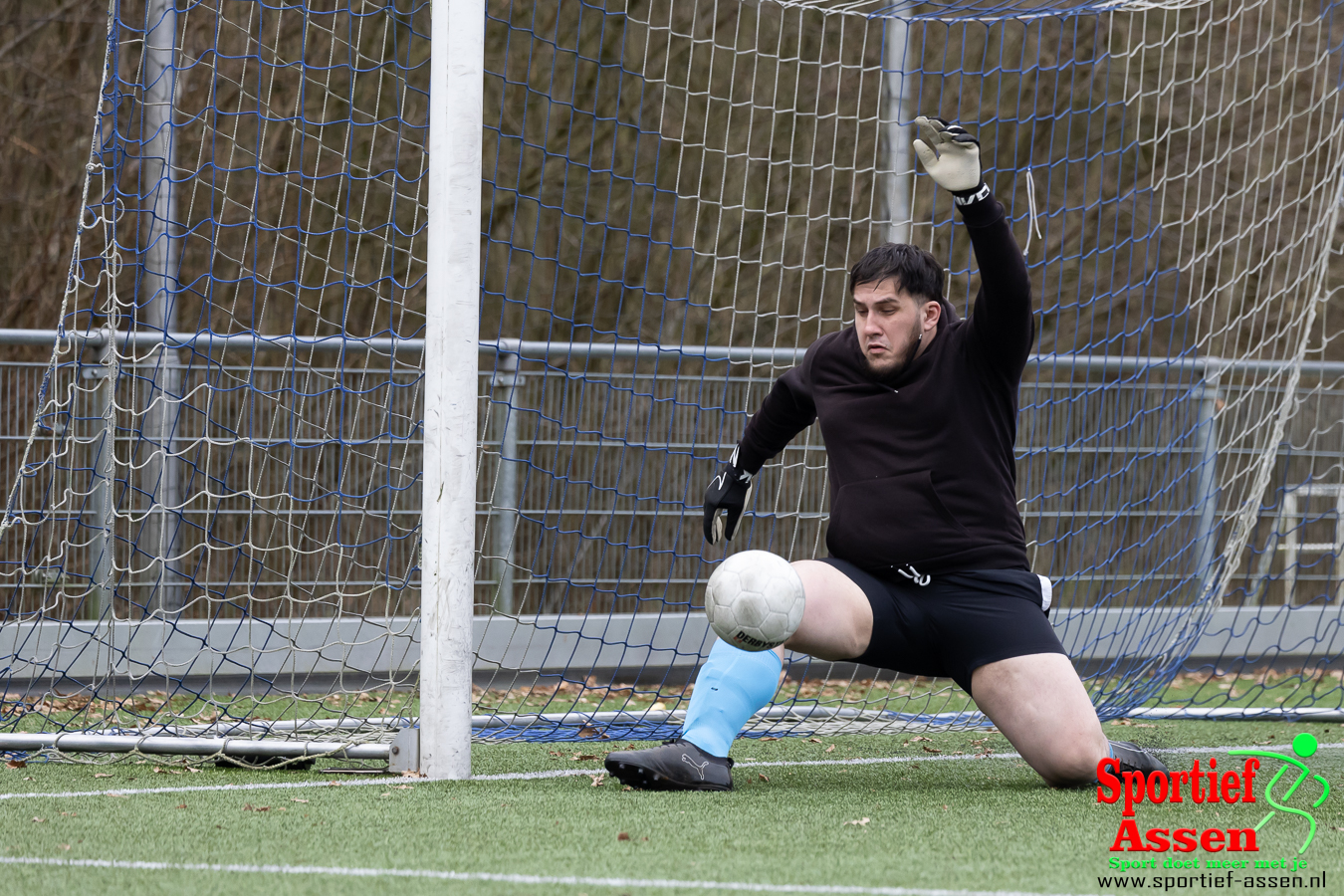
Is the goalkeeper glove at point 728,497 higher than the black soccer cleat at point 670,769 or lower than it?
higher

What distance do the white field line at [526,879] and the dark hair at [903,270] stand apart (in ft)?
5.51

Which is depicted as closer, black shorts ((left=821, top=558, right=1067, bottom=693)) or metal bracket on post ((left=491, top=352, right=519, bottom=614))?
black shorts ((left=821, top=558, right=1067, bottom=693))

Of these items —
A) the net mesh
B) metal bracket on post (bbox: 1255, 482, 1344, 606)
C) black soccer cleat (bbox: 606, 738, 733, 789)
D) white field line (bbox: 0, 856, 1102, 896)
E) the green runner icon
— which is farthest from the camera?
metal bracket on post (bbox: 1255, 482, 1344, 606)

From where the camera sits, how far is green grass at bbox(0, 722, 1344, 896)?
109 inches

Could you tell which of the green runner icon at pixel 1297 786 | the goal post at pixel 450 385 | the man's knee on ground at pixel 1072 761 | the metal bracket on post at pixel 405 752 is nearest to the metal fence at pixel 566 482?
the metal bracket on post at pixel 405 752

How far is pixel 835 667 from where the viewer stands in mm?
7273

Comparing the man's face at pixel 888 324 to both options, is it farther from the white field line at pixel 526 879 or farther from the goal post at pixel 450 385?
the white field line at pixel 526 879

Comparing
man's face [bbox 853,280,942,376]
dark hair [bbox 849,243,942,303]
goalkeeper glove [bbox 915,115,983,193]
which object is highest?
goalkeeper glove [bbox 915,115,983,193]

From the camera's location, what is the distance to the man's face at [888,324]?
3.82 m

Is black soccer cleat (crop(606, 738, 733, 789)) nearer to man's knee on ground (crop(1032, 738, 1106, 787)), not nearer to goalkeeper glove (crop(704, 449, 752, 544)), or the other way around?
goalkeeper glove (crop(704, 449, 752, 544))

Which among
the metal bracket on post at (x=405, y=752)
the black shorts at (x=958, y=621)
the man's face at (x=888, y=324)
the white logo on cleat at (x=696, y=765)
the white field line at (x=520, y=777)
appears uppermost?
the man's face at (x=888, y=324)

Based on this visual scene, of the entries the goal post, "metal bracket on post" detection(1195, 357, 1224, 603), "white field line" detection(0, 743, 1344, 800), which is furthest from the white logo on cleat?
"metal bracket on post" detection(1195, 357, 1224, 603)

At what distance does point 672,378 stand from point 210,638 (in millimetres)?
2453

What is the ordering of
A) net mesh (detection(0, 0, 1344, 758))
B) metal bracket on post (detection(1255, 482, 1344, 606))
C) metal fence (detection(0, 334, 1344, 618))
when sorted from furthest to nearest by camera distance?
metal bracket on post (detection(1255, 482, 1344, 606)) < metal fence (detection(0, 334, 1344, 618)) < net mesh (detection(0, 0, 1344, 758))
